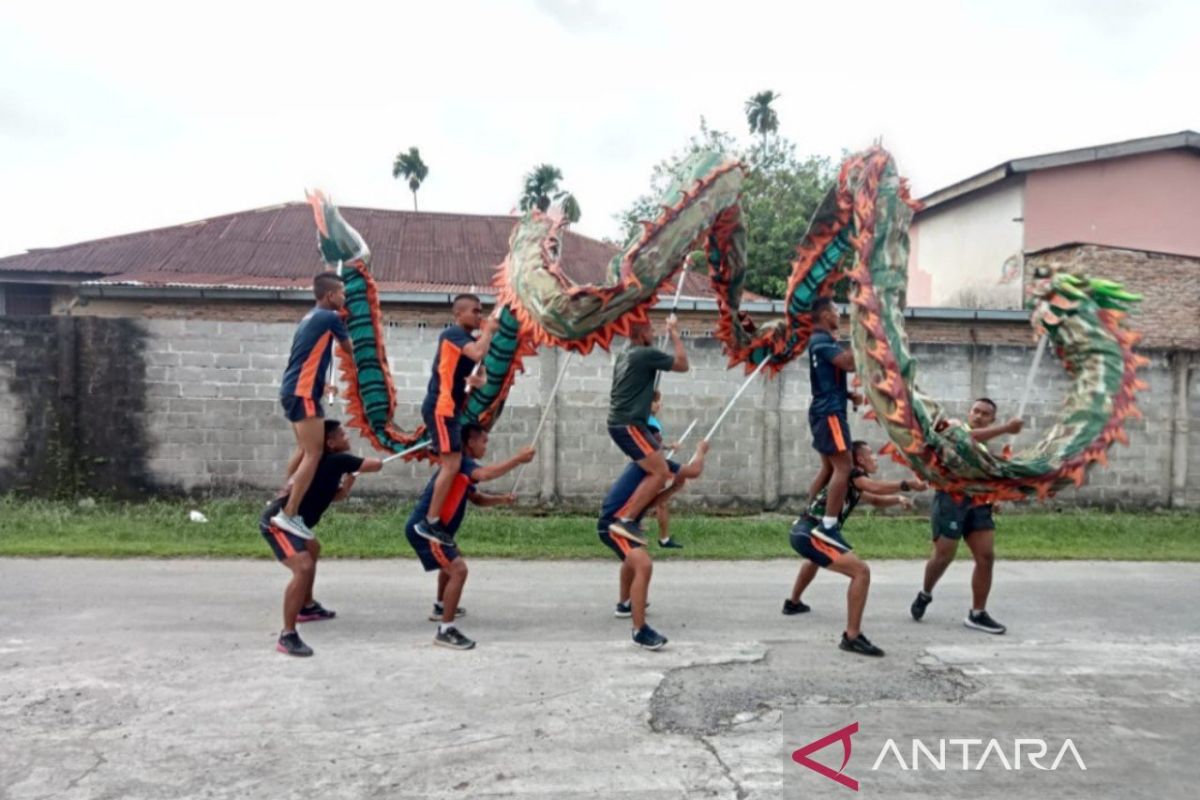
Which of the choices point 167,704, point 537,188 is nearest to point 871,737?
point 167,704

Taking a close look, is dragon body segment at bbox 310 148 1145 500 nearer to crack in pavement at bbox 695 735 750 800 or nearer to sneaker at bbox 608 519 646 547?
sneaker at bbox 608 519 646 547

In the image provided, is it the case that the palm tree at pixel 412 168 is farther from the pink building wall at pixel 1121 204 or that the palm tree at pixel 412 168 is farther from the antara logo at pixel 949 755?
the antara logo at pixel 949 755

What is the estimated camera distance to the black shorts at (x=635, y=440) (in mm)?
5969

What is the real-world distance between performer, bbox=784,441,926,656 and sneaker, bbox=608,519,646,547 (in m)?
A: 0.99

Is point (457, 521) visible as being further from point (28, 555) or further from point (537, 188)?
point (537, 188)

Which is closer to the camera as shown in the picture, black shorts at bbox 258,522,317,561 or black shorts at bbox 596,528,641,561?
black shorts at bbox 258,522,317,561

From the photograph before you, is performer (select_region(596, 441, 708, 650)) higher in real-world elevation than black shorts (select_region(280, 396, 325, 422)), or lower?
lower

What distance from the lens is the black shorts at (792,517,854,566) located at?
5.72 metres

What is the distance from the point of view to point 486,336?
5.55 meters

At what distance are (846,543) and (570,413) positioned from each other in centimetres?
560

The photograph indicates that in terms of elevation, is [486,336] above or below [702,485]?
above

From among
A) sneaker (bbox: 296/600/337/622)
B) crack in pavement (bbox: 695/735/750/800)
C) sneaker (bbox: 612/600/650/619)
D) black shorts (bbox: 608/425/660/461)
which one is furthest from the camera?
sneaker (bbox: 612/600/650/619)

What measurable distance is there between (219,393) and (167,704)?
22.1 feet

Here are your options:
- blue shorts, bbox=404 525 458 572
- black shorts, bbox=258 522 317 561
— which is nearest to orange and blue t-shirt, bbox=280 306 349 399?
black shorts, bbox=258 522 317 561
